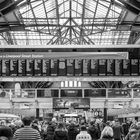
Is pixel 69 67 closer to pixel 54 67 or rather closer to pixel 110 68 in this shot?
pixel 54 67

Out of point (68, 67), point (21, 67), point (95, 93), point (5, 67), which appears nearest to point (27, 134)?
point (68, 67)

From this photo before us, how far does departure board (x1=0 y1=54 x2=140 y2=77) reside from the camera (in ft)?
77.3

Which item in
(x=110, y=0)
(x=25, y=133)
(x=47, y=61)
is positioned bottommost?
(x=25, y=133)

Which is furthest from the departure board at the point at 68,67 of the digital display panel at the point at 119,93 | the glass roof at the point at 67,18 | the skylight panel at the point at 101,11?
the skylight panel at the point at 101,11

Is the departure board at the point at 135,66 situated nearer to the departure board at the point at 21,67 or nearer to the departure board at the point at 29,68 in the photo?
the departure board at the point at 29,68

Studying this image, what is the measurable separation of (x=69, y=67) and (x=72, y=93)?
6.01m

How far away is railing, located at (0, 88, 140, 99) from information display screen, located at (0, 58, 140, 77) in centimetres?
512

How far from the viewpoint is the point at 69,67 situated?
77.6ft

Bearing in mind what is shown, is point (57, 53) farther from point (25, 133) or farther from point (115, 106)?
point (25, 133)

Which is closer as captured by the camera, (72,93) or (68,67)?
(68,67)

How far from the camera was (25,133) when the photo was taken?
23.9ft

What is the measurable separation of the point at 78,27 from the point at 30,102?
479 inches

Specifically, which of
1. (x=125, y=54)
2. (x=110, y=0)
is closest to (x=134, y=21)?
(x=110, y=0)

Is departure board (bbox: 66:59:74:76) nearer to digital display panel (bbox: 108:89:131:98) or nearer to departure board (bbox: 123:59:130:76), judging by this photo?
departure board (bbox: 123:59:130:76)
